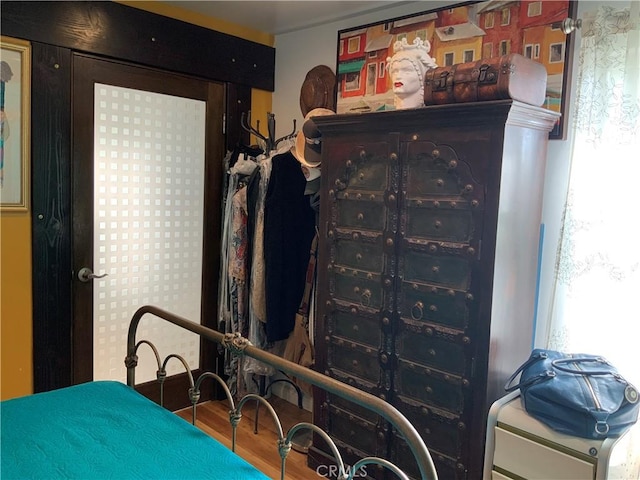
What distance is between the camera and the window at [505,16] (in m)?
2.46

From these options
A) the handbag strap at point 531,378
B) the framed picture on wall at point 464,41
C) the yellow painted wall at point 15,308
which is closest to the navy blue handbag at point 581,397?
the handbag strap at point 531,378

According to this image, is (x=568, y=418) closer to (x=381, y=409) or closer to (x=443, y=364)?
(x=443, y=364)

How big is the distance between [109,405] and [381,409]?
988 mm

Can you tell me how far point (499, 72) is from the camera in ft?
6.29

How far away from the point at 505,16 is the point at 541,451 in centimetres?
188

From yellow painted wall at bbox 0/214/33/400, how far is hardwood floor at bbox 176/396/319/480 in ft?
3.25

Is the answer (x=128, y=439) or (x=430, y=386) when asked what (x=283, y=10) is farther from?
(x=128, y=439)

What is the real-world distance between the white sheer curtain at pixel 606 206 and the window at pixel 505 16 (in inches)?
17.6

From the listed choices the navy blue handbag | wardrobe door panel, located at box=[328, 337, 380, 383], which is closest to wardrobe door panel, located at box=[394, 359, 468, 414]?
wardrobe door panel, located at box=[328, 337, 380, 383]

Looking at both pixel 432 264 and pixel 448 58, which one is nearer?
pixel 432 264

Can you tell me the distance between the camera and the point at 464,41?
262 centimetres

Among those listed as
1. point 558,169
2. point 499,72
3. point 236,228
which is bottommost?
point 236,228

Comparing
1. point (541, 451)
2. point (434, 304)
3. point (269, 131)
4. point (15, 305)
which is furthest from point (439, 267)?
point (15, 305)

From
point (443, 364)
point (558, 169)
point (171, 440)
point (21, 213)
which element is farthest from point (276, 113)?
point (171, 440)
